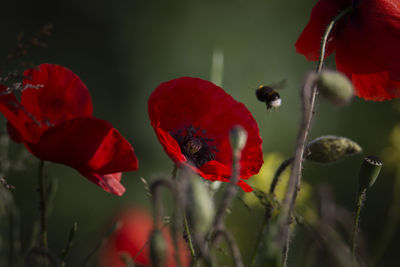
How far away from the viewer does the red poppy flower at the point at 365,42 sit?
48cm

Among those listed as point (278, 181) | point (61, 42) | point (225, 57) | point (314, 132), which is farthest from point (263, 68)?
point (278, 181)

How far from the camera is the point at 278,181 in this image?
0.40 m

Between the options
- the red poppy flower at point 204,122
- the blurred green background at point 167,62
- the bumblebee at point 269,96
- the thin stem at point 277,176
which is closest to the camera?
the thin stem at point 277,176

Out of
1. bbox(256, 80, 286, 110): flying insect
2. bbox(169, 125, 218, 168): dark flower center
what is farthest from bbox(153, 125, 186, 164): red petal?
bbox(256, 80, 286, 110): flying insect

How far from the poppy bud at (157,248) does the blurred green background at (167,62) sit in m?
1.31

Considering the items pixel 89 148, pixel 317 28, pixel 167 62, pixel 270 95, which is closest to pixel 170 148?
pixel 89 148

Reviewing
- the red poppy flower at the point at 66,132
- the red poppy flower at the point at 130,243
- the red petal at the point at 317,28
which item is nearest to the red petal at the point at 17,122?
the red poppy flower at the point at 66,132

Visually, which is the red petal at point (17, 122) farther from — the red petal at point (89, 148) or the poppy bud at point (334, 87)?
the poppy bud at point (334, 87)

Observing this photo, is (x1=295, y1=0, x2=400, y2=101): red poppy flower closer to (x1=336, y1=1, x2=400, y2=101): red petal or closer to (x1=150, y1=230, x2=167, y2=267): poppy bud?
(x1=336, y1=1, x2=400, y2=101): red petal

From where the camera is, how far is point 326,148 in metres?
0.42

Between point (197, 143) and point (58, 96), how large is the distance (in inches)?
5.7

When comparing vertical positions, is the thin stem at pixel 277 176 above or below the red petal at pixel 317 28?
below

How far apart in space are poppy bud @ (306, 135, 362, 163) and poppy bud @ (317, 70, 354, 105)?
8cm

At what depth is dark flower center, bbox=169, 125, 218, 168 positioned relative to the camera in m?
0.57
